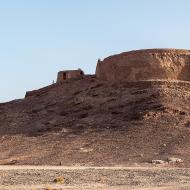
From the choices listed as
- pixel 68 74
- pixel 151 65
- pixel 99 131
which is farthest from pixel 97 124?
pixel 68 74

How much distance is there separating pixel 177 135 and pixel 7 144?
10639mm

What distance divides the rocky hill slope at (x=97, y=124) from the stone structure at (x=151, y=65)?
4.00 ft

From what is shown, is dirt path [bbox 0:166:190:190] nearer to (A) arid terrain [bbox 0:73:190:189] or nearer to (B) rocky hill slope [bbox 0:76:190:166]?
(A) arid terrain [bbox 0:73:190:189]

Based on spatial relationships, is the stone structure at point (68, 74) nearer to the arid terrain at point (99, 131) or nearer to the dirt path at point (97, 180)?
the arid terrain at point (99, 131)

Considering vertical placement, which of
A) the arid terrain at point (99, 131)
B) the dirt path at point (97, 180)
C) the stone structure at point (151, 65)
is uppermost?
the stone structure at point (151, 65)

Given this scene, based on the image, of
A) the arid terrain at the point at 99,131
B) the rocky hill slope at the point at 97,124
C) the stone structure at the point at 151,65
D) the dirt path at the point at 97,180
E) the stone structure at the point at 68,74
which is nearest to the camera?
the dirt path at the point at 97,180

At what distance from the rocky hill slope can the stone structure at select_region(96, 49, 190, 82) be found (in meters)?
1.22

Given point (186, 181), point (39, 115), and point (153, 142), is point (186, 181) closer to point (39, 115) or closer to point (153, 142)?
point (153, 142)

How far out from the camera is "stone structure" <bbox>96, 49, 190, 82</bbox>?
44.4 m

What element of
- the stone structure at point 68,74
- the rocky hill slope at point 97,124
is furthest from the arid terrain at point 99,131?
the stone structure at point 68,74

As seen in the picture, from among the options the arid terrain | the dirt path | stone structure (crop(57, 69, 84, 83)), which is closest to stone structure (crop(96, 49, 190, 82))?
the arid terrain

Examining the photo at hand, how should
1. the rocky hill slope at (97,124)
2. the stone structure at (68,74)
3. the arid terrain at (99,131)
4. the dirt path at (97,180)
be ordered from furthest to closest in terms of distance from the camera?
the stone structure at (68,74)
the rocky hill slope at (97,124)
the arid terrain at (99,131)
the dirt path at (97,180)

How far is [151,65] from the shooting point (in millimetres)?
44375

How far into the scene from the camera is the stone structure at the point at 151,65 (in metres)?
44.4
